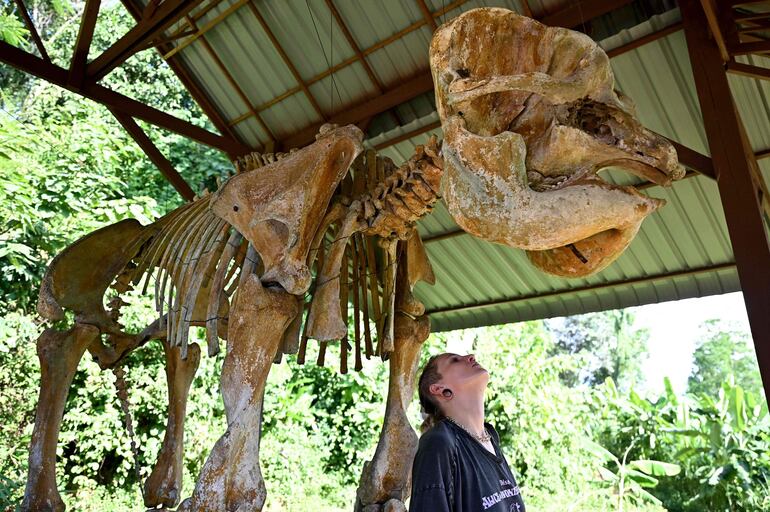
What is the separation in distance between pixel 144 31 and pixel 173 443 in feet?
14.1

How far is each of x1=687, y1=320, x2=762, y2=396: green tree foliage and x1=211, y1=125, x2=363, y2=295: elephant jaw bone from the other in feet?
94.3

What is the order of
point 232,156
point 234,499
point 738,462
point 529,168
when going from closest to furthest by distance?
point 529,168, point 234,499, point 232,156, point 738,462

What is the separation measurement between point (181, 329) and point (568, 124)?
3299mm

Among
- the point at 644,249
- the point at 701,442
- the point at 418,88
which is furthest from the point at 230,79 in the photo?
the point at 701,442

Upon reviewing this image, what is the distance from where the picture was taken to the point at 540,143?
2715mm

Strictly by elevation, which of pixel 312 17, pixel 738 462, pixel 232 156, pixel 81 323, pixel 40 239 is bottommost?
pixel 738 462

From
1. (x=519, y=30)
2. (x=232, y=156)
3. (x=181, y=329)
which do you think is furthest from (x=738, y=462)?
(x=519, y=30)

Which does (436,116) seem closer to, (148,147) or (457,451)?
(148,147)

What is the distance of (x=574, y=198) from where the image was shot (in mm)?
2445

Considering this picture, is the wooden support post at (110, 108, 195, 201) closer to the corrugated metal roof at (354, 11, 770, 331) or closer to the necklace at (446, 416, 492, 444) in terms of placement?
the corrugated metal roof at (354, 11, 770, 331)

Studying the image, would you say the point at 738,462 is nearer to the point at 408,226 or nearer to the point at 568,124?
the point at 408,226

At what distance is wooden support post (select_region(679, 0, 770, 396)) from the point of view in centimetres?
480

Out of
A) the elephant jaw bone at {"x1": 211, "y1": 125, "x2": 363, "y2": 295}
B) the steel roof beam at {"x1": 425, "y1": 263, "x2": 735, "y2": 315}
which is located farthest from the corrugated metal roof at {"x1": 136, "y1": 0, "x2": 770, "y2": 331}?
the elephant jaw bone at {"x1": 211, "y1": 125, "x2": 363, "y2": 295}

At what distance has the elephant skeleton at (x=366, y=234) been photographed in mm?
2564
